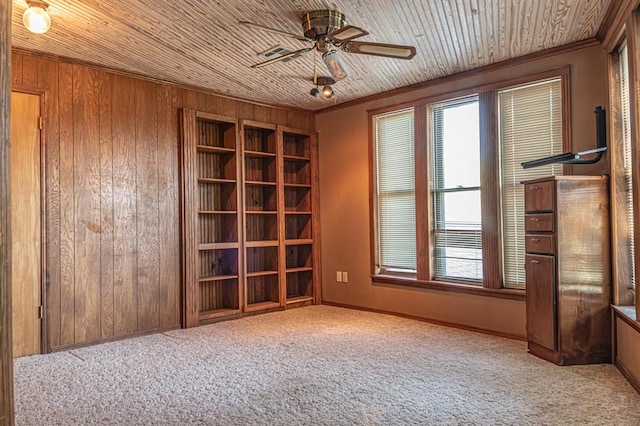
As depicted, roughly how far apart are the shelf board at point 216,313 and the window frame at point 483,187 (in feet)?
5.53

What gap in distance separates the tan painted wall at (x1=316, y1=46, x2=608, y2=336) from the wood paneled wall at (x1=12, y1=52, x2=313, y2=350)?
75.6 inches

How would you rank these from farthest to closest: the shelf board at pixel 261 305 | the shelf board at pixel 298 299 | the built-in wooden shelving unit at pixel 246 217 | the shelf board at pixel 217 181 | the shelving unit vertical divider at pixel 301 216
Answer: the shelving unit vertical divider at pixel 301 216 < the shelf board at pixel 298 299 < the shelf board at pixel 261 305 < the shelf board at pixel 217 181 < the built-in wooden shelving unit at pixel 246 217

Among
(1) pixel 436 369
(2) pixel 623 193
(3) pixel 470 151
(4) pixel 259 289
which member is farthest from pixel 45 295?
(2) pixel 623 193

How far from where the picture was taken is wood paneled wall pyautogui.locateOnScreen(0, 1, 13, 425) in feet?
3.11

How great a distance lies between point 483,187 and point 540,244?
40.7 inches

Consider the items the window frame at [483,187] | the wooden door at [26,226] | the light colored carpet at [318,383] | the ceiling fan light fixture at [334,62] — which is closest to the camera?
the light colored carpet at [318,383]

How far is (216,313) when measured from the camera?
4914 millimetres

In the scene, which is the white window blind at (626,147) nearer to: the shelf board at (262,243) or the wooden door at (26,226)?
the shelf board at (262,243)

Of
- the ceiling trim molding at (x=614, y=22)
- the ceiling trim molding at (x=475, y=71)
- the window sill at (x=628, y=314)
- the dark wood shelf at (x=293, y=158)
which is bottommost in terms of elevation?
the window sill at (x=628, y=314)

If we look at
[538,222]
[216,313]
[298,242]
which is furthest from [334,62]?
[216,313]

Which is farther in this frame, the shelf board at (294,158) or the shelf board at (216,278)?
the shelf board at (294,158)

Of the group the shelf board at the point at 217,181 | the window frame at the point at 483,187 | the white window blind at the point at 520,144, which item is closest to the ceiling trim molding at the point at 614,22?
the window frame at the point at 483,187

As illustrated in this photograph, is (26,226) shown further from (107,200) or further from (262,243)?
(262,243)

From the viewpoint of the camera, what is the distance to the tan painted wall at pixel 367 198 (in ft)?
12.0
